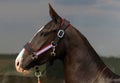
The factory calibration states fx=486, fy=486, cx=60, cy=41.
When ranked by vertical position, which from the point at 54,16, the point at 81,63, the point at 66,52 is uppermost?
the point at 54,16

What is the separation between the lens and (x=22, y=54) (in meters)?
4.91

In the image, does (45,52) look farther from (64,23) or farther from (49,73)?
(49,73)

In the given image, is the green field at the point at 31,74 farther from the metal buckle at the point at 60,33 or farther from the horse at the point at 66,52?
the metal buckle at the point at 60,33

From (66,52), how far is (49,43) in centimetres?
20

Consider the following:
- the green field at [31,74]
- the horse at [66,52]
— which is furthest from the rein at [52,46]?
the green field at [31,74]

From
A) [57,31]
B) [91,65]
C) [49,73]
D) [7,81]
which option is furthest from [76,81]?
[7,81]

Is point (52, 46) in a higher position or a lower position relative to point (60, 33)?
lower

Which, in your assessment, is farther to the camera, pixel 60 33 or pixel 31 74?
pixel 31 74

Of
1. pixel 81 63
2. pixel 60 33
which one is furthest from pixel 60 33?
pixel 81 63

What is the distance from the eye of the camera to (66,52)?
491cm

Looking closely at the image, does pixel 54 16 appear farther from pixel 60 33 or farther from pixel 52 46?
pixel 52 46

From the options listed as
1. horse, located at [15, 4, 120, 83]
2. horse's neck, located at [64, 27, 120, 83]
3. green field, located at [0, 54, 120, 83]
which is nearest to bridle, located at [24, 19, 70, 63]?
horse, located at [15, 4, 120, 83]

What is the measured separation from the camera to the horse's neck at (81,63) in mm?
4852

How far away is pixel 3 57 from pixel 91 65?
2.82 m
